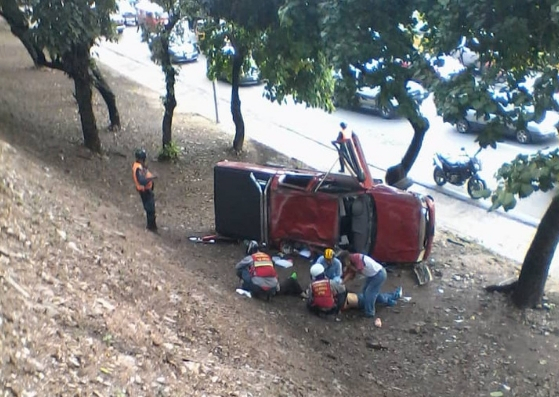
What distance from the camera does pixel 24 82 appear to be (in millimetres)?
21781

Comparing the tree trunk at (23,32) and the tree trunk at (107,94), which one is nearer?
the tree trunk at (23,32)

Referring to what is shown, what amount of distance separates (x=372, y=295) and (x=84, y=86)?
27.7 feet

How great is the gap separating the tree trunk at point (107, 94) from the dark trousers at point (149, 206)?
211 inches

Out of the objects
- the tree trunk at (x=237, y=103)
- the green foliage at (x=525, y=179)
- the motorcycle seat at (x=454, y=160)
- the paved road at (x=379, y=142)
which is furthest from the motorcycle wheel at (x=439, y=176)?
the green foliage at (x=525, y=179)

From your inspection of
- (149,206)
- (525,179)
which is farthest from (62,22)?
(525,179)

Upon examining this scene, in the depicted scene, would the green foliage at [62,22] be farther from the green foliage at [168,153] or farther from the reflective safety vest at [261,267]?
the reflective safety vest at [261,267]

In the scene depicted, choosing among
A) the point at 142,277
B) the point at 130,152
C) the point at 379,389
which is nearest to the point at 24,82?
the point at 130,152

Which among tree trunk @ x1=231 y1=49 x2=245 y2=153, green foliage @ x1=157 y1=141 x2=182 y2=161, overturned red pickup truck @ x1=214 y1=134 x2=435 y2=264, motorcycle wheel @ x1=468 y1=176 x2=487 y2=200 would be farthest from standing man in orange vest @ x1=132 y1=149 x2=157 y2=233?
tree trunk @ x1=231 y1=49 x2=245 y2=153

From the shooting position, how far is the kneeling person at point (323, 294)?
31.7 ft

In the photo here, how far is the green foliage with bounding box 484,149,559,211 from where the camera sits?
23.0 ft

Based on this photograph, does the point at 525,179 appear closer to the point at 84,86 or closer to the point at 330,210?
the point at 330,210

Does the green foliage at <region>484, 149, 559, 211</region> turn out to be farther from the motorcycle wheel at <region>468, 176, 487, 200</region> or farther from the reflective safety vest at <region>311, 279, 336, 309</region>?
the reflective safety vest at <region>311, 279, 336, 309</region>

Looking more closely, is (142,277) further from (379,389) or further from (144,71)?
(144,71)

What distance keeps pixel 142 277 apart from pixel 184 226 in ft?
14.2
